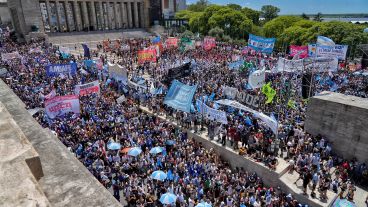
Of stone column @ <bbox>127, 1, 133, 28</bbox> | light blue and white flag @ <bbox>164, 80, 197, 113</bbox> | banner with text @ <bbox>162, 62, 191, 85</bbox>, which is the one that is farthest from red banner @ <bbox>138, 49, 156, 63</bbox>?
stone column @ <bbox>127, 1, 133, 28</bbox>

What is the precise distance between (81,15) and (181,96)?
59.9 metres

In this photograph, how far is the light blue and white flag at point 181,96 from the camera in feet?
57.8

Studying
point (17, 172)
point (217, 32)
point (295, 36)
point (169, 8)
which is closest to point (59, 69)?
point (17, 172)

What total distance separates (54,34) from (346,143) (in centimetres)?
5930

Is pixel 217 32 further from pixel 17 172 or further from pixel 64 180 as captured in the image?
pixel 17 172

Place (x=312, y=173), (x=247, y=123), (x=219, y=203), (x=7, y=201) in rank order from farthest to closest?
(x=247, y=123) < (x=312, y=173) < (x=219, y=203) < (x=7, y=201)

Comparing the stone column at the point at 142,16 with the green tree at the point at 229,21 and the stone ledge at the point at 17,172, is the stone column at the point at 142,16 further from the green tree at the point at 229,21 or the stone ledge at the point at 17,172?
the stone ledge at the point at 17,172

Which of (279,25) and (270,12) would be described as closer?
(279,25)

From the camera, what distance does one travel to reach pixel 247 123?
18.9 m

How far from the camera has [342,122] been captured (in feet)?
56.9

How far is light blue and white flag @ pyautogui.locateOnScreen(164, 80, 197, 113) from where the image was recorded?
57.8ft

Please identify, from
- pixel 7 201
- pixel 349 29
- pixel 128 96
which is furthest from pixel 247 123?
pixel 349 29

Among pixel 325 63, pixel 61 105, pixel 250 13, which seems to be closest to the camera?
pixel 61 105

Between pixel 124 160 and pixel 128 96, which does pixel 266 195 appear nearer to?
pixel 124 160
